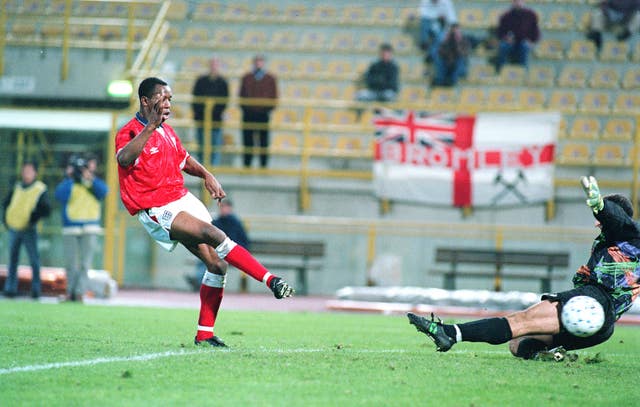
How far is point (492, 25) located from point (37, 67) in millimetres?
9951

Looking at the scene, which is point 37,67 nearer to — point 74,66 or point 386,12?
point 74,66

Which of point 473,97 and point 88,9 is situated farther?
point 88,9

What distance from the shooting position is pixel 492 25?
25.2m

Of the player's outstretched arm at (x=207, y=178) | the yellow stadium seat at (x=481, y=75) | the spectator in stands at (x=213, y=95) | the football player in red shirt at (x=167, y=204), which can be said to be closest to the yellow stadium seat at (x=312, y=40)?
the yellow stadium seat at (x=481, y=75)

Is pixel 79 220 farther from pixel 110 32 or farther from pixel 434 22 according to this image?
pixel 434 22

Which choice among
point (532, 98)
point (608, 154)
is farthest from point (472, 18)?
point (608, 154)

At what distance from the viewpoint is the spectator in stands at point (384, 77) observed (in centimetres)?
2242

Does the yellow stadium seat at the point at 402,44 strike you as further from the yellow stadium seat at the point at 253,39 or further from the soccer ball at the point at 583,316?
the soccer ball at the point at 583,316

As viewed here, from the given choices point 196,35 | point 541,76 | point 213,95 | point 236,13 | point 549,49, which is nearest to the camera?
point 213,95

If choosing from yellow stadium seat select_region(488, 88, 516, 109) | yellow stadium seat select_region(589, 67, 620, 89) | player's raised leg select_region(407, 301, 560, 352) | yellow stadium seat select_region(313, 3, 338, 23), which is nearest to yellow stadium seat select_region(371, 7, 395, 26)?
yellow stadium seat select_region(313, 3, 338, 23)

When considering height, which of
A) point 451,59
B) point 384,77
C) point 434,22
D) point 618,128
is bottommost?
point 618,128

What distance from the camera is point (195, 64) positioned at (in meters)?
25.0

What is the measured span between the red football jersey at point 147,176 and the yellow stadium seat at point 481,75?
16213mm

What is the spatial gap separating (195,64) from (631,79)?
9519 millimetres
